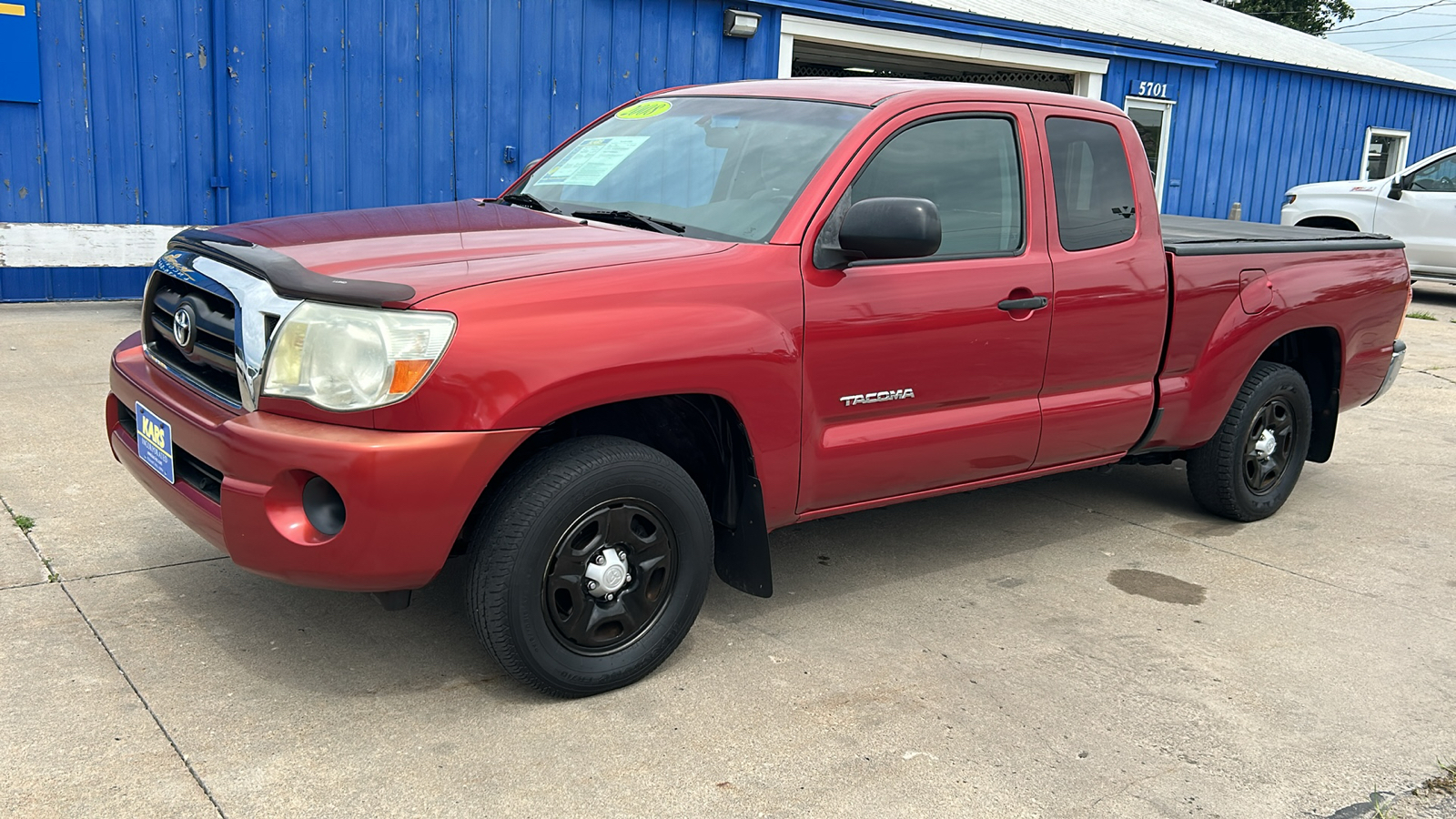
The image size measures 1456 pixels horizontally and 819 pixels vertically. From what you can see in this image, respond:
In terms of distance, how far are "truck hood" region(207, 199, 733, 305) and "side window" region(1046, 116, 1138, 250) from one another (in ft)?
4.90

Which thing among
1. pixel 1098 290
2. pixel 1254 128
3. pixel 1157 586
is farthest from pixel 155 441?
pixel 1254 128

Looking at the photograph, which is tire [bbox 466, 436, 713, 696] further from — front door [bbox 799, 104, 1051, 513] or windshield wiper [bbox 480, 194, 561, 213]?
windshield wiper [bbox 480, 194, 561, 213]

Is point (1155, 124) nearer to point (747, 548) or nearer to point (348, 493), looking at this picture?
point (747, 548)

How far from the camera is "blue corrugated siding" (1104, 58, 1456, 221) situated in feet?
52.2

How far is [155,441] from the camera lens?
3439 mm

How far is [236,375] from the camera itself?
3.15m

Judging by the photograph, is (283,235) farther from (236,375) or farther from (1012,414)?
(1012,414)

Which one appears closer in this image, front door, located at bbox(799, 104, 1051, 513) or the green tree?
front door, located at bbox(799, 104, 1051, 513)

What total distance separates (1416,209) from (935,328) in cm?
1283

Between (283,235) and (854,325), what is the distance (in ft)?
5.52

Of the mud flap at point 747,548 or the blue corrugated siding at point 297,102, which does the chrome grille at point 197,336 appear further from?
the blue corrugated siding at point 297,102

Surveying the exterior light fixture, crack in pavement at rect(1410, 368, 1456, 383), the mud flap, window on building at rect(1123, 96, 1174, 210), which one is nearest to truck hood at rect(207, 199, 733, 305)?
the mud flap

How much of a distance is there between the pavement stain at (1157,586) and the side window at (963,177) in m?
1.36

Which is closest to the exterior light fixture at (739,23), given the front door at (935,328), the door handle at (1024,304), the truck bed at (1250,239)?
the truck bed at (1250,239)
